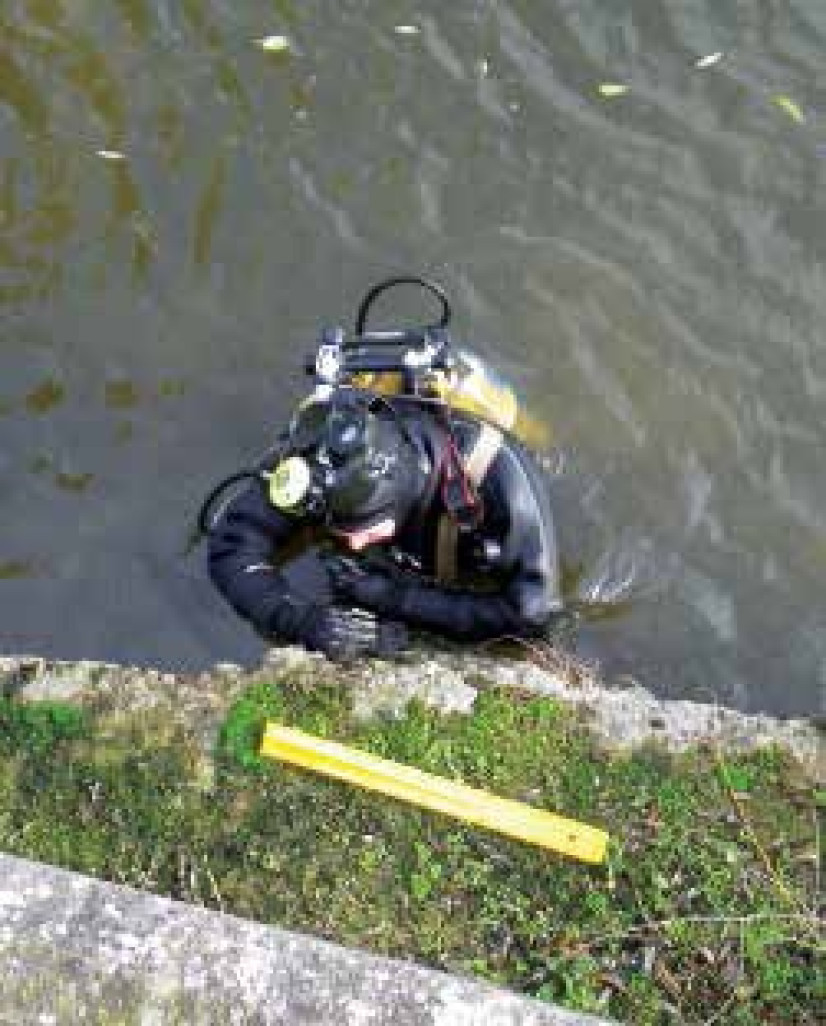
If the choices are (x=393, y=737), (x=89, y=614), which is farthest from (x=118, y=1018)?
(x=89, y=614)

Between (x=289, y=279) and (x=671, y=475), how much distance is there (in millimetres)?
2056

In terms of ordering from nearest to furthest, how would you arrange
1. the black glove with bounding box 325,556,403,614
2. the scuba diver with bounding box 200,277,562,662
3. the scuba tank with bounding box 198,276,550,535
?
the scuba diver with bounding box 200,277,562,662, the scuba tank with bounding box 198,276,550,535, the black glove with bounding box 325,556,403,614

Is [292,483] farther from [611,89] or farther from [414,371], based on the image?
[611,89]

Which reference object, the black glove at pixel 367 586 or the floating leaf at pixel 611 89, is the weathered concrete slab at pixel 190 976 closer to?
the black glove at pixel 367 586

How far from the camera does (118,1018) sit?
340 centimetres

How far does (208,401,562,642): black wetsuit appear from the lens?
18.3ft

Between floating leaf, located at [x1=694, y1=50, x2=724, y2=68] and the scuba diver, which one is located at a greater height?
floating leaf, located at [x1=694, y1=50, x2=724, y2=68]

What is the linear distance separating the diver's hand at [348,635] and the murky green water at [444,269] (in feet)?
2.33

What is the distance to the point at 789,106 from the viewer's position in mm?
7445

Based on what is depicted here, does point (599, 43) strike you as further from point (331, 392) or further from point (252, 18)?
point (331, 392)

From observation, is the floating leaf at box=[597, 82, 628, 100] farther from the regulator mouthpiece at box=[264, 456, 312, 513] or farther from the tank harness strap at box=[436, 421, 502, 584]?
the regulator mouthpiece at box=[264, 456, 312, 513]

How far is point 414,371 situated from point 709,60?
3.11 m

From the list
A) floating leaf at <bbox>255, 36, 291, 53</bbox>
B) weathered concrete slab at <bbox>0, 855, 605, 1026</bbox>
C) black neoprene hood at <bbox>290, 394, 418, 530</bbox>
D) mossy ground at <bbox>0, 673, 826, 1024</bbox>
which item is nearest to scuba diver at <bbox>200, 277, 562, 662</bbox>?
black neoprene hood at <bbox>290, 394, 418, 530</bbox>

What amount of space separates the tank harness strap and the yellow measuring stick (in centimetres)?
115
